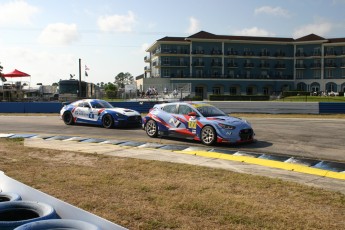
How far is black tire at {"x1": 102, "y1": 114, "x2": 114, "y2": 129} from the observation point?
16.6 metres

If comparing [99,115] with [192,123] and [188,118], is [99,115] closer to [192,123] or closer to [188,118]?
[188,118]

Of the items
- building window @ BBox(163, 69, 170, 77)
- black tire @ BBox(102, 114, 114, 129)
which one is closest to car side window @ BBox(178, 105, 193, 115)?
black tire @ BBox(102, 114, 114, 129)

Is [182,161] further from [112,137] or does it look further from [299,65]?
[299,65]

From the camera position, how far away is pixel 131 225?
15.0 ft

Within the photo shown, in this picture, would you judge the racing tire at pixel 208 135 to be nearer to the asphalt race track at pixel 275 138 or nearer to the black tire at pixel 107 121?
the asphalt race track at pixel 275 138

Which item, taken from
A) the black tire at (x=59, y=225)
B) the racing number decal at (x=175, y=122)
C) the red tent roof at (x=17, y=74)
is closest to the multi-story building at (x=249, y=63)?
the red tent roof at (x=17, y=74)

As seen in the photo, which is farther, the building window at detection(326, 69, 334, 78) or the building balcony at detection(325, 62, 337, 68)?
the building window at detection(326, 69, 334, 78)

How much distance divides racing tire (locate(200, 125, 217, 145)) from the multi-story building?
206ft

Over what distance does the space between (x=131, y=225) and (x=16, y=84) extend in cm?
3418

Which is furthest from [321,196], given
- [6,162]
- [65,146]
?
[65,146]

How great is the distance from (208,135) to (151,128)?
2.80 metres

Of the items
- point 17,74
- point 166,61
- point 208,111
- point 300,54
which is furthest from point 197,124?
point 300,54

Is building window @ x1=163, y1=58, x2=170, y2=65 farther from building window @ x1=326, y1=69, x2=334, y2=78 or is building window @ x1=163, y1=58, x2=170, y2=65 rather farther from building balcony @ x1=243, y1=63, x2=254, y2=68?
building window @ x1=326, y1=69, x2=334, y2=78

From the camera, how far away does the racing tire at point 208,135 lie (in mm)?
11602
